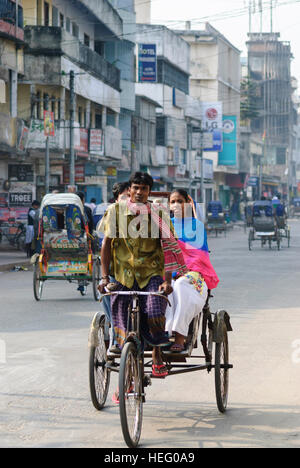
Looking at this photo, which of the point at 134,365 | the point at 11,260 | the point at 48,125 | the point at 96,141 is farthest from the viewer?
the point at 96,141

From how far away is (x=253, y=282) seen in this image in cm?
1834

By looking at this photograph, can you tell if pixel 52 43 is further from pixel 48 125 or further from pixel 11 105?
pixel 48 125

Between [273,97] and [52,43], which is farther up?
[273,97]

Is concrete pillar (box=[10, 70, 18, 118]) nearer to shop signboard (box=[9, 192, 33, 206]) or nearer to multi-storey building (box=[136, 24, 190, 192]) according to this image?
shop signboard (box=[9, 192, 33, 206])

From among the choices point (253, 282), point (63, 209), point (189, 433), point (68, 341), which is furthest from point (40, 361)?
point (253, 282)

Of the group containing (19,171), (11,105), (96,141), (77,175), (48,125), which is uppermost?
(11,105)

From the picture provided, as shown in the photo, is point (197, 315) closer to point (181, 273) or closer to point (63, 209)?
point (181, 273)

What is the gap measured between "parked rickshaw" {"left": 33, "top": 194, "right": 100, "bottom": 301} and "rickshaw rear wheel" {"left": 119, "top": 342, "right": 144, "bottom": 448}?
9325 millimetres

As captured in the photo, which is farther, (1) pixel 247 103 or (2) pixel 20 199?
(1) pixel 247 103

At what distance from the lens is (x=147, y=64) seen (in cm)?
5859

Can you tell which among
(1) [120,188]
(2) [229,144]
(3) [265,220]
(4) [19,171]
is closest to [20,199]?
(4) [19,171]

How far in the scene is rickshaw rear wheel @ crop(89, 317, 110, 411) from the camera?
259 inches

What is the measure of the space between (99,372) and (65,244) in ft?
29.4

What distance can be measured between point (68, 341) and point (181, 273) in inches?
150
